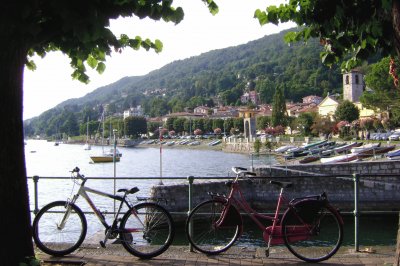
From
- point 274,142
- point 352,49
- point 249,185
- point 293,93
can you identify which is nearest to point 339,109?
point 274,142

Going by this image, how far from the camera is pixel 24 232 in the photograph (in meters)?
4.73

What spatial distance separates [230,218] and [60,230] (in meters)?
2.27

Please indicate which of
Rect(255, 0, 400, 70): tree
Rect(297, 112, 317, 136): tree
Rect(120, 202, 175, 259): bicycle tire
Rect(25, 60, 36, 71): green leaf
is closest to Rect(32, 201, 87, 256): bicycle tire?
Rect(120, 202, 175, 259): bicycle tire

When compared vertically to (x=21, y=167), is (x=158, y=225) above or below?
below

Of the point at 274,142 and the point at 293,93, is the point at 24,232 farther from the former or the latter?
the point at 293,93

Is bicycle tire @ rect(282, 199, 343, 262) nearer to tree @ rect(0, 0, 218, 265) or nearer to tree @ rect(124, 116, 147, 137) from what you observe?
tree @ rect(0, 0, 218, 265)

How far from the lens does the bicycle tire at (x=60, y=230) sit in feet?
18.8

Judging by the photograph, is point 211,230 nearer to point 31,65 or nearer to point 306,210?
point 306,210

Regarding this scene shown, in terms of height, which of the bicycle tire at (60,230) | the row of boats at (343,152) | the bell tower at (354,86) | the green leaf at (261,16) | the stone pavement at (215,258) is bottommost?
the row of boats at (343,152)

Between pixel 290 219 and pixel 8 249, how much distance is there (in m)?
3.08

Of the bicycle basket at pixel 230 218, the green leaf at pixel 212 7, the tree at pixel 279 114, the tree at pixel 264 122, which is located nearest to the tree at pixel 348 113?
the tree at pixel 279 114

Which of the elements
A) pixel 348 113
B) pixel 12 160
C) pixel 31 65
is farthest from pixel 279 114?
pixel 12 160

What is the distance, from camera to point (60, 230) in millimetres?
6211

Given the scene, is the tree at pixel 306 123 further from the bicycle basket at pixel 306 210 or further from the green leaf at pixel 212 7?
the bicycle basket at pixel 306 210
